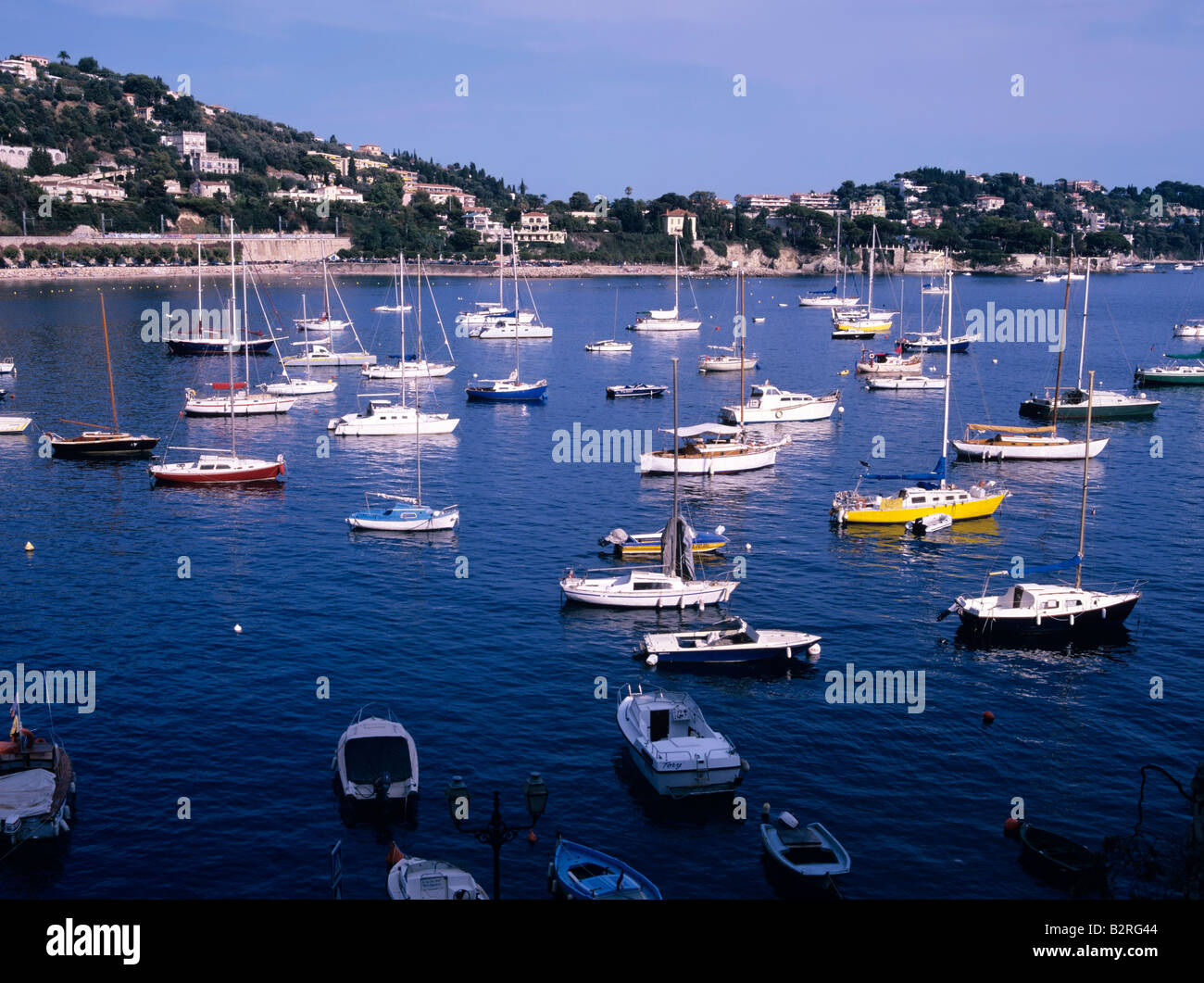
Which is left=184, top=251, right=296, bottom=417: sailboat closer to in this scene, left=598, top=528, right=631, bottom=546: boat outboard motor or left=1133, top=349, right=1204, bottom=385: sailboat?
left=598, top=528, right=631, bottom=546: boat outboard motor

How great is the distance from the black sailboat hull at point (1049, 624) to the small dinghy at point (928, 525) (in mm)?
12586

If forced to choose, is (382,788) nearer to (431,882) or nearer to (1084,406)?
(431,882)

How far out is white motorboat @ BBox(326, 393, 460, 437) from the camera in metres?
76.4

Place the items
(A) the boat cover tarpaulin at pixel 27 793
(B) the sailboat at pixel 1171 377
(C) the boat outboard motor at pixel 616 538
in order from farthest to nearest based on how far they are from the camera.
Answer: (B) the sailboat at pixel 1171 377 → (C) the boat outboard motor at pixel 616 538 → (A) the boat cover tarpaulin at pixel 27 793

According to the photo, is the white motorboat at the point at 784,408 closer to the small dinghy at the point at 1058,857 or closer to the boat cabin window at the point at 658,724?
the boat cabin window at the point at 658,724

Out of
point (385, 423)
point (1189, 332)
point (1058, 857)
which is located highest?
point (1189, 332)

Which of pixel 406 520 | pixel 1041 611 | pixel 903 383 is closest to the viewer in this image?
pixel 1041 611

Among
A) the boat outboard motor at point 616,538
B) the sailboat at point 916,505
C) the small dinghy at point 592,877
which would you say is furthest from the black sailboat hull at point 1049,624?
the small dinghy at point 592,877

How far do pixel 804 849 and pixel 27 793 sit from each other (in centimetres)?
1812

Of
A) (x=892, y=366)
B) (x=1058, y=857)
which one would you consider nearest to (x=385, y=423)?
(x=892, y=366)

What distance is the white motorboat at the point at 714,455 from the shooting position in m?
64.1

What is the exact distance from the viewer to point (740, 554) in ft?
161

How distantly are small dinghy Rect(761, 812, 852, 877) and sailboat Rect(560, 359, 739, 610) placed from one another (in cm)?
1613

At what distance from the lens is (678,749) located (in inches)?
1126
